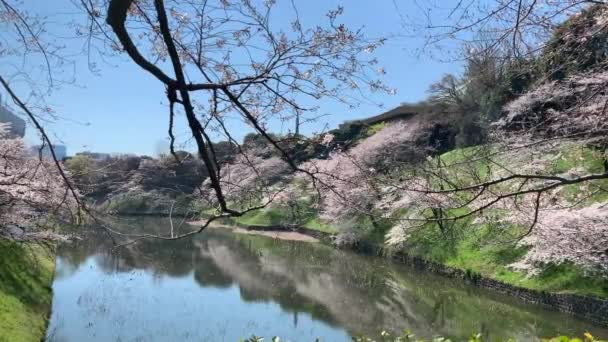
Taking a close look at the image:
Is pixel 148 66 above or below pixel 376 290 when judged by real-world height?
above

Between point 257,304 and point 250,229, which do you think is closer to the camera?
point 257,304

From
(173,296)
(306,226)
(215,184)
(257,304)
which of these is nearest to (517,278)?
(257,304)

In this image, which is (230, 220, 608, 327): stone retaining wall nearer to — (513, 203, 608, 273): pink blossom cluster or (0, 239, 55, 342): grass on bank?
(513, 203, 608, 273): pink blossom cluster

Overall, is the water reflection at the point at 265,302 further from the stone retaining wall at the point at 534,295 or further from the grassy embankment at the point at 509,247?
the grassy embankment at the point at 509,247

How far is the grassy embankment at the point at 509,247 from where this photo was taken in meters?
12.2

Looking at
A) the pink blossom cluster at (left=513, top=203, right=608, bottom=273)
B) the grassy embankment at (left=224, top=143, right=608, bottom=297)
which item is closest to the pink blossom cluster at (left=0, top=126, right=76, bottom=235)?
the grassy embankment at (left=224, top=143, right=608, bottom=297)

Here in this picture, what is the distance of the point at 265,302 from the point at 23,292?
228 inches

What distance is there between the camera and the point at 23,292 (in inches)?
416

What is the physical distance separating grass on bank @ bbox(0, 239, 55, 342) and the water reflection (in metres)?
0.49

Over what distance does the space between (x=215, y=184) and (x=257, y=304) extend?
458 inches

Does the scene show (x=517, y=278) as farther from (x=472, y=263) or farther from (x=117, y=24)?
(x=117, y=24)

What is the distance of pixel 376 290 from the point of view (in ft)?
48.7

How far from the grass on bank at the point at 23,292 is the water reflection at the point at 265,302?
49 centimetres

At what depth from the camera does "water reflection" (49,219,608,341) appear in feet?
35.3
